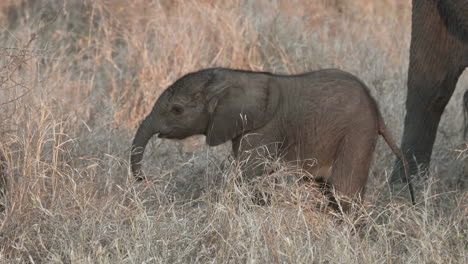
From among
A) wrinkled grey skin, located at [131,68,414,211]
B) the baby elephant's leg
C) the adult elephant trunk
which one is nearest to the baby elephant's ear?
wrinkled grey skin, located at [131,68,414,211]

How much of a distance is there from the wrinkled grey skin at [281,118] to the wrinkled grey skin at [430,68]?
0.81m

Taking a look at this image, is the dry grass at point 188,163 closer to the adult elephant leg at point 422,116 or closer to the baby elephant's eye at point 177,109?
the adult elephant leg at point 422,116

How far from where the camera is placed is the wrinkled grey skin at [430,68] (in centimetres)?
511

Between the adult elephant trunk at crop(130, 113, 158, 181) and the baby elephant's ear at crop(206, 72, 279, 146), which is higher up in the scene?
the baby elephant's ear at crop(206, 72, 279, 146)

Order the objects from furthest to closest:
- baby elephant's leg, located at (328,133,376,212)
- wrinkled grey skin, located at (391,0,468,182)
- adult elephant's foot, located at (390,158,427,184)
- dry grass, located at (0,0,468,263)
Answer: adult elephant's foot, located at (390,158,427,184) < wrinkled grey skin, located at (391,0,468,182) < baby elephant's leg, located at (328,133,376,212) < dry grass, located at (0,0,468,263)

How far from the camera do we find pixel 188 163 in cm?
465

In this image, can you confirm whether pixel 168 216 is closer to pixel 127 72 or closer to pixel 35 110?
pixel 35 110

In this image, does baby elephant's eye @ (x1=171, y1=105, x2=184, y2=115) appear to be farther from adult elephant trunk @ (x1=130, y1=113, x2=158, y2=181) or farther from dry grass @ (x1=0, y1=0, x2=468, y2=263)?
dry grass @ (x1=0, y1=0, x2=468, y2=263)

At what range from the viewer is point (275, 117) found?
4.57m

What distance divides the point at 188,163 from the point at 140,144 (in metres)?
0.27

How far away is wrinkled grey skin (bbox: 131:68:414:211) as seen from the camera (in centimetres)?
448

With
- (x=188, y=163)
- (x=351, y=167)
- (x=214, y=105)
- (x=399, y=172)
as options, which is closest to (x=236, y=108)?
(x=214, y=105)

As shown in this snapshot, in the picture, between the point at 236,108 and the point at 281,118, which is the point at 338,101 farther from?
the point at 236,108

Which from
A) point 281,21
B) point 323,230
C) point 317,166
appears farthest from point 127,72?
point 323,230
